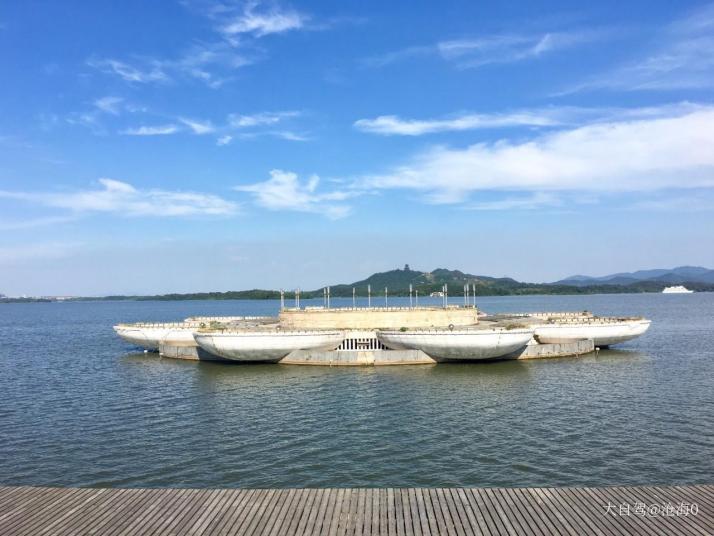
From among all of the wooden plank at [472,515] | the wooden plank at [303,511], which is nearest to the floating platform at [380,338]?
the wooden plank at [472,515]

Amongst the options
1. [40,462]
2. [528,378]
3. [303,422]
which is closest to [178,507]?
[40,462]

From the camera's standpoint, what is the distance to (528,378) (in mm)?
52656

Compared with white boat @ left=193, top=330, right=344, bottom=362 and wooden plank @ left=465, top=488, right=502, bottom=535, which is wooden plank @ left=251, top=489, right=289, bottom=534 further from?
white boat @ left=193, top=330, right=344, bottom=362

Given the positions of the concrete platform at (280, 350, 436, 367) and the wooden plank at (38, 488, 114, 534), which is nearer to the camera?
the wooden plank at (38, 488, 114, 534)

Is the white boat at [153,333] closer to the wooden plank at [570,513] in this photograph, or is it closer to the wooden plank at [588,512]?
the wooden plank at [570,513]

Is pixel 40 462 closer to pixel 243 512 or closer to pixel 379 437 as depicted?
pixel 243 512

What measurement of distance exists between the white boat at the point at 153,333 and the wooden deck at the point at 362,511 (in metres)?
55.4

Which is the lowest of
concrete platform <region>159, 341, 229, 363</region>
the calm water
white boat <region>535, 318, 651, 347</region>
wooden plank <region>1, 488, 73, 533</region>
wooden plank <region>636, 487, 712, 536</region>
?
the calm water

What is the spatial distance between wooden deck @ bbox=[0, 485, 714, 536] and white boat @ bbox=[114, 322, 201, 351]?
5542 cm

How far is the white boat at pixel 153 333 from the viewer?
7500 cm

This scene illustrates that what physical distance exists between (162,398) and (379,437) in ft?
75.0

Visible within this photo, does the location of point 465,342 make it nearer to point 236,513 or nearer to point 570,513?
point 570,513

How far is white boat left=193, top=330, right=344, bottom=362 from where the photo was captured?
61.2 m

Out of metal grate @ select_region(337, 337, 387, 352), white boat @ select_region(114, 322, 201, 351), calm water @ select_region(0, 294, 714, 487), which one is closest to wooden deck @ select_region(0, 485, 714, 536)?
calm water @ select_region(0, 294, 714, 487)
